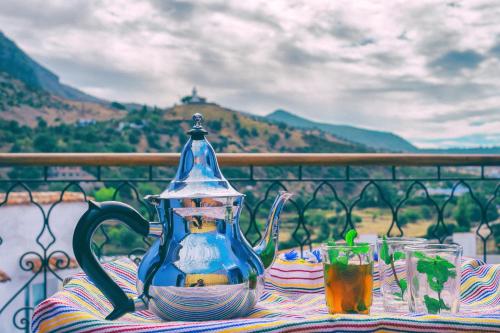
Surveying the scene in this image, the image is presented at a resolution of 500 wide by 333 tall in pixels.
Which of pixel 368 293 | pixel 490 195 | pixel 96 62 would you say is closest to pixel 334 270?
pixel 368 293

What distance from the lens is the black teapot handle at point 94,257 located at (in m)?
0.82

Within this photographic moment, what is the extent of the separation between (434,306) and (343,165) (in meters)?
1.82

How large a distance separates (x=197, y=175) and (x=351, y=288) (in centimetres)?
31

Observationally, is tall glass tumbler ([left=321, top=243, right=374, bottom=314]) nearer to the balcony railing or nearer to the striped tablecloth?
the striped tablecloth

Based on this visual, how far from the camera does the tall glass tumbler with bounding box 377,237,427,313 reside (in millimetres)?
935

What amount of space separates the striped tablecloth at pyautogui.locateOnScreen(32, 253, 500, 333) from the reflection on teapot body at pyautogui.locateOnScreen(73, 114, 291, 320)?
45 mm

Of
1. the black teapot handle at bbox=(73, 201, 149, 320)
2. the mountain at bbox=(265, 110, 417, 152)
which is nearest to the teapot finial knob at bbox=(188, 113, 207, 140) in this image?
the black teapot handle at bbox=(73, 201, 149, 320)

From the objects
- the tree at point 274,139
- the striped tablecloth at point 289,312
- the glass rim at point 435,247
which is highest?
the tree at point 274,139

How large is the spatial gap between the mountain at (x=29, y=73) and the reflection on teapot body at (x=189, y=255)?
2480 centimetres

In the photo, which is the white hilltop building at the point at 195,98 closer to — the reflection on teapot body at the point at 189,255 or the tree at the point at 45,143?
the tree at the point at 45,143

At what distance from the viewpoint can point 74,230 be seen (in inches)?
32.5

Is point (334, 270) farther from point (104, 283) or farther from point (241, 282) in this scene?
point (104, 283)

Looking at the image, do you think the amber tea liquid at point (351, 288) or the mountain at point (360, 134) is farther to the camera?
the mountain at point (360, 134)

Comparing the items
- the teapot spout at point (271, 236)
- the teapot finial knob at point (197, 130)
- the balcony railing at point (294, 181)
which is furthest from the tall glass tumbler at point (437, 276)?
the balcony railing at point (294, 181)
